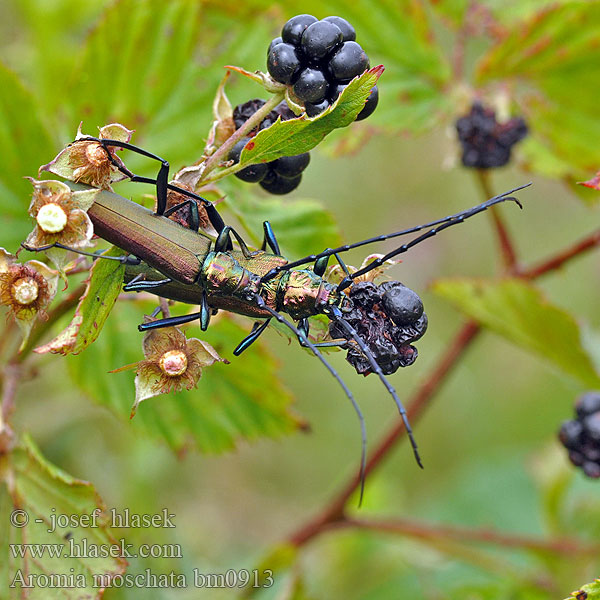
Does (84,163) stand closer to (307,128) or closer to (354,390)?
(307,128)

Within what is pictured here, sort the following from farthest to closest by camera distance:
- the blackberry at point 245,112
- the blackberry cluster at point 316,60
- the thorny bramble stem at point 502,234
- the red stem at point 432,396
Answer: the thorny bramble stem at point 502,234 < the red stem at point 432,396 < the blackberry at point 245,112 < the blackberry cluster at point 316,60

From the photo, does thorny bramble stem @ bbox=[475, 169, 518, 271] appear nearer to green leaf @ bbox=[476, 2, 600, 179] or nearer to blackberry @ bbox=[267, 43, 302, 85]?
green leaf @ bbox=[476, 2, 600, 179]

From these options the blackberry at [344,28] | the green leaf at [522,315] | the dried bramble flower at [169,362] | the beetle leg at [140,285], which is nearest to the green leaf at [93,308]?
the beetle leg at [140,285]

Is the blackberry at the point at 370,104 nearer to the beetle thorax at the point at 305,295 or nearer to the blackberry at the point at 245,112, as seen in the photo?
the blackberry at the point at 245,112

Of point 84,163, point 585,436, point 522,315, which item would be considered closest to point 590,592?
point 585,436

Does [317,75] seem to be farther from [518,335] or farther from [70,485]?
[518,335]

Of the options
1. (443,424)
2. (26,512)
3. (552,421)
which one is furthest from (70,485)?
(552,421)
